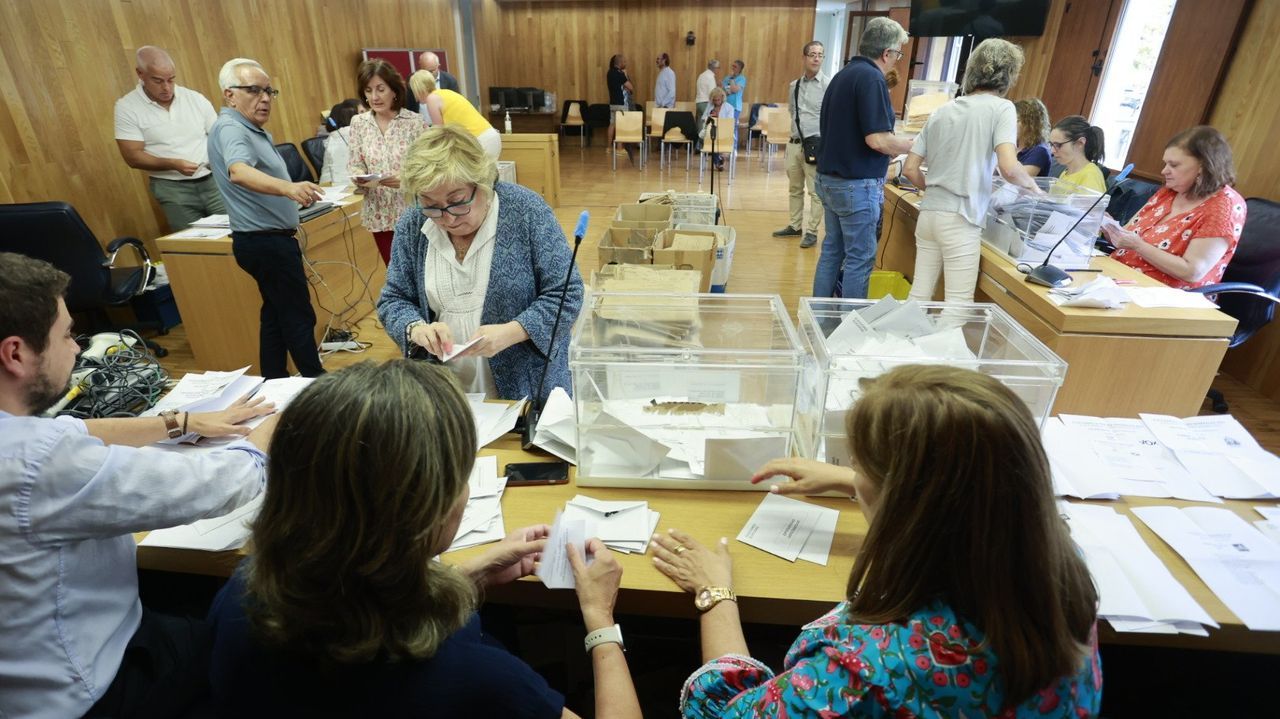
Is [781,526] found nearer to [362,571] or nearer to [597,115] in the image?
[362,571]

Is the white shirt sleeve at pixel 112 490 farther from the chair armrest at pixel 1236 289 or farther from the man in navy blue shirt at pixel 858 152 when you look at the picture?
the chair armrest at pixel 1236 289

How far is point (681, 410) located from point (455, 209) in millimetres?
835

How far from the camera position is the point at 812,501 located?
4.29 feet

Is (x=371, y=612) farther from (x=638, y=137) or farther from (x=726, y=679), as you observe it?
(x=638, y=137)

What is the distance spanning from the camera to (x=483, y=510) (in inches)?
49.9

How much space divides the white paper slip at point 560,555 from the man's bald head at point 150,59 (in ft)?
13.4

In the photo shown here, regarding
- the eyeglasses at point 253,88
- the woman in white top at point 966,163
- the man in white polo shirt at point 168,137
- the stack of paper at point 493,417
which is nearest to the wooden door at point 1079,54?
the woman in white top at point 966,163

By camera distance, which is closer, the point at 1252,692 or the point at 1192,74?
the point at 1252,692

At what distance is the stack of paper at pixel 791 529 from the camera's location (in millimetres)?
1169

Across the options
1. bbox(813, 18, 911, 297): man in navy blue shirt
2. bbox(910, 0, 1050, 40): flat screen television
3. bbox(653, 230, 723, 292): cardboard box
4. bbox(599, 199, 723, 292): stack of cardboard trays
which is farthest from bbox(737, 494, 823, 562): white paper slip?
bbox(910, 0, 1050, 40): flat screen television

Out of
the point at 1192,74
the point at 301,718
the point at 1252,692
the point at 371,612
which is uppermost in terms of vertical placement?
the point at 1192,74

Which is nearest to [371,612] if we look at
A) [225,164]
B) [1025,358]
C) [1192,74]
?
[1025,358]

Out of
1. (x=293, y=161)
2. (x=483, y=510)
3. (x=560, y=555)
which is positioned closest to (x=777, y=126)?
(x=293, y=161)

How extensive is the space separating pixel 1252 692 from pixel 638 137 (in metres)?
8.71
